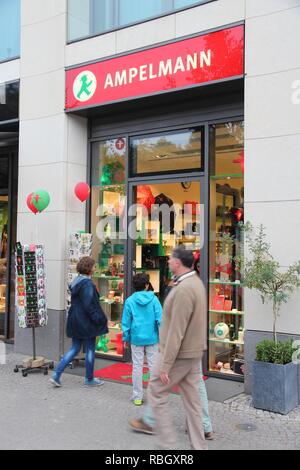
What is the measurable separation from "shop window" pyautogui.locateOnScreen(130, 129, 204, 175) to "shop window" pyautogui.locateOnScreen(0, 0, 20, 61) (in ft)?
10.5

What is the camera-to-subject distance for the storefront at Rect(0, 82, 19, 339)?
9.41 metres

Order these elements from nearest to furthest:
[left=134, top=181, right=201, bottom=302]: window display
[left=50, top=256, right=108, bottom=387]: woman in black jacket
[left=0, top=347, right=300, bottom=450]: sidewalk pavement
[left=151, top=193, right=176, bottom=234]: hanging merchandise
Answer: [left=0, top=347, right=300, bottom=450]: sidewalk pavement
[left=50, top=256, right=108, bottom=387]: woman in black jacket
[left=134, top=181, right=201, bottom=302]: window display
[left=151, top=193, right=176, bottom=234]: hanging merchandise

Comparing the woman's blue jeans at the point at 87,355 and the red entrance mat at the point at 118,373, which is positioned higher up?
the woman's blue jeans at the point at 87,355

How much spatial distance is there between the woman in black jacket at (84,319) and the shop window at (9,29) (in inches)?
199

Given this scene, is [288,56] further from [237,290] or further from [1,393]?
[1,393]

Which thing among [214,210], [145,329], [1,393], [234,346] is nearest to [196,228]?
[214,210]

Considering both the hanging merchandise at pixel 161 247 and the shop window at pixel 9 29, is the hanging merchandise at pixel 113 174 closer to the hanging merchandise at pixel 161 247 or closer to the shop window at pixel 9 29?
the hanging merchandise at pixel 161 247

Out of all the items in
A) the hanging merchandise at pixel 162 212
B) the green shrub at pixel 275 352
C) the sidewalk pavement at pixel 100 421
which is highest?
the hanging merchandise at pixel 162 212

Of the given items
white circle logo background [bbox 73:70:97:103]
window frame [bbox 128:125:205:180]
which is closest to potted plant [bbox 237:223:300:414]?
window frame [bbox 128:125:205:180]

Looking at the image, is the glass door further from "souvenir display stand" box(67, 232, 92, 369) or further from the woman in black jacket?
the woman in black jacket

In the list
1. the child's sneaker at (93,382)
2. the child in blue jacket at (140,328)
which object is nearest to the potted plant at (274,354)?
the child in blue jacket at (140,328)


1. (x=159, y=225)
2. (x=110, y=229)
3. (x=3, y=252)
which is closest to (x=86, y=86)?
(x=110, y=229)

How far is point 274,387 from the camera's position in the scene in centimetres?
561

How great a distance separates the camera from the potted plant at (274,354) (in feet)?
18.3
